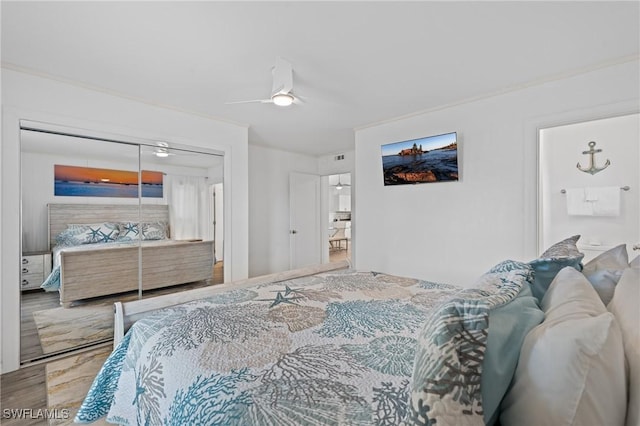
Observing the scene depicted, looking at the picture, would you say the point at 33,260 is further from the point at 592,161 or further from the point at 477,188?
the point at 592,161

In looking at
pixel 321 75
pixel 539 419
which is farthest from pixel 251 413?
pixel 321 75

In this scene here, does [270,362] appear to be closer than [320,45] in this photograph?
Yes

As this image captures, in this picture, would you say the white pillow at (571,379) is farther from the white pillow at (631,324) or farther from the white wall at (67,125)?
the white wall at (67,125)

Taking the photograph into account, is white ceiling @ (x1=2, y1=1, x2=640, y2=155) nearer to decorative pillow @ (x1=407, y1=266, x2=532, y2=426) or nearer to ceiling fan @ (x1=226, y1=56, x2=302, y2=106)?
ceiling fan @ (x1=226, y1=56, x2=302, y2=106)

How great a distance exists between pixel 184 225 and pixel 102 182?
932mm

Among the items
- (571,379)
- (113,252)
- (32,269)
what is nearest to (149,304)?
(32,269)

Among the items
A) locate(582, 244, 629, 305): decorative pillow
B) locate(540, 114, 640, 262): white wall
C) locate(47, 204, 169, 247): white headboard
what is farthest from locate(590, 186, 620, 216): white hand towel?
locate(47, 204, 169, 247): white headboard

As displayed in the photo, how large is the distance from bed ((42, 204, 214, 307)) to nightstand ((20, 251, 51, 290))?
2.4 inches

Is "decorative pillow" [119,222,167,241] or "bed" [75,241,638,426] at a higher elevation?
"decorative pillow" [119,222,167,241]

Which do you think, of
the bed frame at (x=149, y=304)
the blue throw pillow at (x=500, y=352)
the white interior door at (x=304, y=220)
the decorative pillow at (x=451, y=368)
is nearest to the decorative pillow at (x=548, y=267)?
the blue throw pillow at (x=500, y=352)

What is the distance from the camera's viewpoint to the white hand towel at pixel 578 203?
125 inches

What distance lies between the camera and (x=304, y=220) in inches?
226

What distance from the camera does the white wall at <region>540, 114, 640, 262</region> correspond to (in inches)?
120

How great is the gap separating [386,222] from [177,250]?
2710 mm
